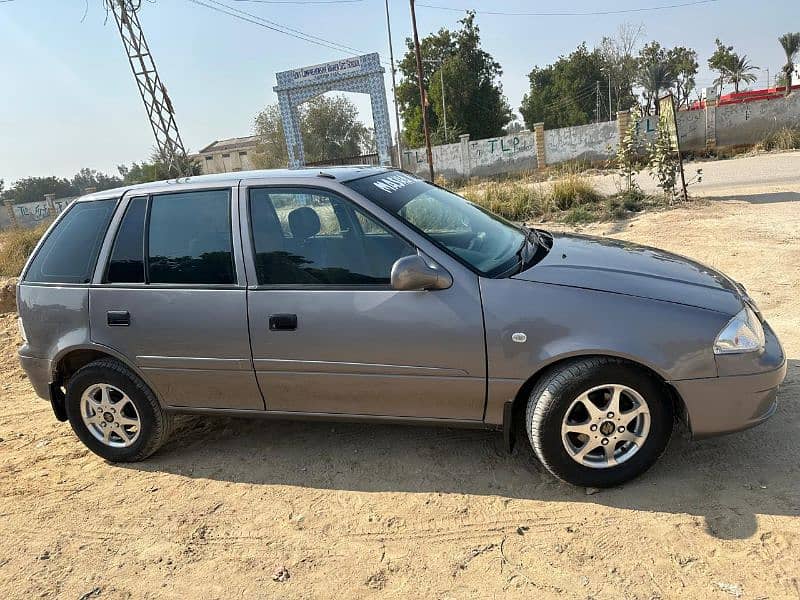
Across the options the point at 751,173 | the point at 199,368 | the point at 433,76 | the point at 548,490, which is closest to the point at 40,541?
the point at 199,368

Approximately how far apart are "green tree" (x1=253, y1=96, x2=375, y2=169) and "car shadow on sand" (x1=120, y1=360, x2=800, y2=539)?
162ft

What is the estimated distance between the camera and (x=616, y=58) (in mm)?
55562

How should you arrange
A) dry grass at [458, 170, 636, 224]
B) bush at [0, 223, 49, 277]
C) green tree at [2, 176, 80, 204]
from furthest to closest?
green tree at [2, 176, 80, 204], bush at [0, 223, 49, 277], dry grass at [458, 170, 636, 224]

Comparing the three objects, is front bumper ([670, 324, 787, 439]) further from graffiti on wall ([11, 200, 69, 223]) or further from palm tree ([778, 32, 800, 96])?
palm tree ([778, 32, 800, 96])

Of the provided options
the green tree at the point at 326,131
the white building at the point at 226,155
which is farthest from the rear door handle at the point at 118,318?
the white building at the point at 226,155

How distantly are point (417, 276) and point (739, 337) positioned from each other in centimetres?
157

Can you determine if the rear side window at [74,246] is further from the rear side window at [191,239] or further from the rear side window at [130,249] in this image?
the rear side window at [191,239]

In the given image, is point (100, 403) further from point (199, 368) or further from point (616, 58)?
point (616, 58)

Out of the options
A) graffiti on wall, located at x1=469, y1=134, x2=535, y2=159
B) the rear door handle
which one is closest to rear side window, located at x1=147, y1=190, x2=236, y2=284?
the rear door handle

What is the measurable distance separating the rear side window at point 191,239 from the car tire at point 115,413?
2.31ft

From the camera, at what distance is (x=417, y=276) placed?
2.83 meters

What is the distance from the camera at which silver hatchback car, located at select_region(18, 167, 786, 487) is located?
2758 mm

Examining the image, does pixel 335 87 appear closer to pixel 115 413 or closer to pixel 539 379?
pixel 115 413

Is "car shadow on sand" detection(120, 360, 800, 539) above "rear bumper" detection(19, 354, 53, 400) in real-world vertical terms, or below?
below
